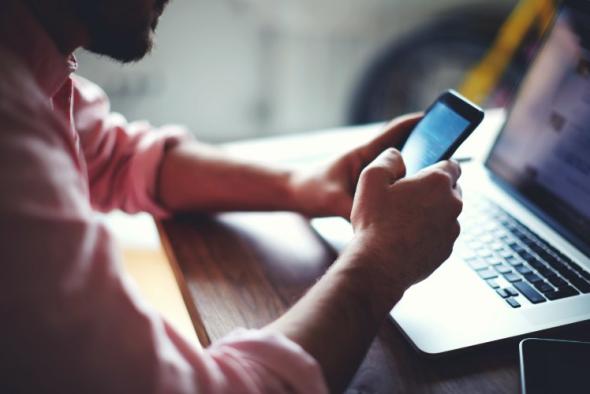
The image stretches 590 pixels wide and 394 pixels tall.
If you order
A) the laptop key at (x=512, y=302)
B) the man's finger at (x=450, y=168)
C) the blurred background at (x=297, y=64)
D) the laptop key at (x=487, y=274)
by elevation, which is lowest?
the blurred background at (x=297, y=64)

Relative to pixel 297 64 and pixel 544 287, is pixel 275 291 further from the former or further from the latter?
pixel 297 64

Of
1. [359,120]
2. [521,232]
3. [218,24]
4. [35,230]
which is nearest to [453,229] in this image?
[521,232]

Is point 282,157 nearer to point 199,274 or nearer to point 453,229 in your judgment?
point 199,274

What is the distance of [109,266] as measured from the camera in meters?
0.44

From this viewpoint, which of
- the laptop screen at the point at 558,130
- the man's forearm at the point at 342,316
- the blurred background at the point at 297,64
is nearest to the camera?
the man's forearm at the point at 342,316

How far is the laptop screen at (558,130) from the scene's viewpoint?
717mm

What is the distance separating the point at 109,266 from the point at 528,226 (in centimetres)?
54

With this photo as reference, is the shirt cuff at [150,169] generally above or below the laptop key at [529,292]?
below

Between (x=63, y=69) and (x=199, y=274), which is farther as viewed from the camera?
(x=199, y=274)

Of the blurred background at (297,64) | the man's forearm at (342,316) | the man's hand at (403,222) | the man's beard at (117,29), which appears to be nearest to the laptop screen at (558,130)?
the man's hand at (403,222)

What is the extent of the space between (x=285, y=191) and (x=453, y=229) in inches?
11.6

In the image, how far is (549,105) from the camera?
2.52 feet

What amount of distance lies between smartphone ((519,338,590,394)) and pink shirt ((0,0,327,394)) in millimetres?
204

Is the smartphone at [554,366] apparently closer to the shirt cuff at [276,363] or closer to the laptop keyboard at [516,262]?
the laptop keyboard at [516,262]
